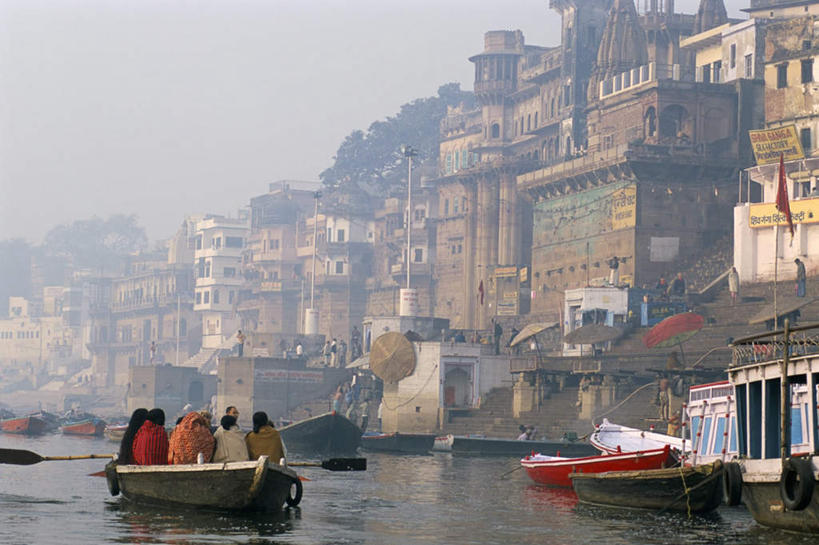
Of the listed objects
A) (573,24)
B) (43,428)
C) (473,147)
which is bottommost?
(43,428)

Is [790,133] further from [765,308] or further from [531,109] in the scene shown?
[531,109]

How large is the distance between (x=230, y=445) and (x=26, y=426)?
5530 centimetres

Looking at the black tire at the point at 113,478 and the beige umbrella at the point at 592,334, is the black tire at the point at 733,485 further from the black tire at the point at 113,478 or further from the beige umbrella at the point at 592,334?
the beige umbrella at the point at 592,334

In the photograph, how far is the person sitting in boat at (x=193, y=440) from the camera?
22672 mm

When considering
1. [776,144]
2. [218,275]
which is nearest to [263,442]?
[776,144]

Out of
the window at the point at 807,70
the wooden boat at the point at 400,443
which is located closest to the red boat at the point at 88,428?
the wooden boat at the point at 400,443

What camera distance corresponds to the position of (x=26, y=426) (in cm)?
7469

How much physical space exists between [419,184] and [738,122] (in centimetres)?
4770

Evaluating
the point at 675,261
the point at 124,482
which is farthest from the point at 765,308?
the point at 124,482

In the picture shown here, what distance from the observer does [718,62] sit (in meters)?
75.1

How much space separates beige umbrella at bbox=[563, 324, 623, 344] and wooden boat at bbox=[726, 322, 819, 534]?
108 ft

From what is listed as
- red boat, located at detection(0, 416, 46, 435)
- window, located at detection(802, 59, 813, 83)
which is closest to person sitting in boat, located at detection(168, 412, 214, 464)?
window, located at detection(802, 59, 813, 83)

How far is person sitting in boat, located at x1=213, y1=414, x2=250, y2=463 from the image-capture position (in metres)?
22.6

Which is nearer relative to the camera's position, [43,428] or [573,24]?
[43,428]
